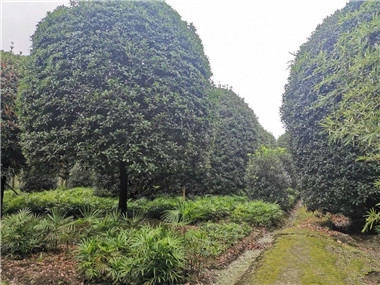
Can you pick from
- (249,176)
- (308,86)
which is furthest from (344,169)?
(249,176)

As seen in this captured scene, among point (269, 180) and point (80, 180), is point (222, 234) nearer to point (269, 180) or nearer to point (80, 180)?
point (269, 180)

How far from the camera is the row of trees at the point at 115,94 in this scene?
6.20m

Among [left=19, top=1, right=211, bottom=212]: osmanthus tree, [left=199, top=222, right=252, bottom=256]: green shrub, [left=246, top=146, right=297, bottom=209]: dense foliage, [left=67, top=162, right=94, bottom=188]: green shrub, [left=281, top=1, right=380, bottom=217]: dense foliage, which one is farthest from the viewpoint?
[left=67, top=162, right=94, bottom=188]: green shrub

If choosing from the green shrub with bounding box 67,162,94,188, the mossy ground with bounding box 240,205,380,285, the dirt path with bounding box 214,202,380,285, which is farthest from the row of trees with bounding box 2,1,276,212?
the green shrub with bounding box 67,162,94,188

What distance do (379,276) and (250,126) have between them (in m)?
12.0

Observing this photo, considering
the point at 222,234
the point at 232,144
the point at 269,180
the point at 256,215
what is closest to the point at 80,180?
the point at 232,144

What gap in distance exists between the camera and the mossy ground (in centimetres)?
426

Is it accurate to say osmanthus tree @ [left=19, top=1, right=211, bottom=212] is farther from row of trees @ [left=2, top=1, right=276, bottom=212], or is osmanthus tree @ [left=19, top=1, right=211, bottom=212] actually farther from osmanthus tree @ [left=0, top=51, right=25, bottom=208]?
osmanthus tree @ [left=0, top=51, right=25, bottom=208]

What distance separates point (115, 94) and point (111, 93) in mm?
101

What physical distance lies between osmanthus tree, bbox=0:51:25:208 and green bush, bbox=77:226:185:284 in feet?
19.7

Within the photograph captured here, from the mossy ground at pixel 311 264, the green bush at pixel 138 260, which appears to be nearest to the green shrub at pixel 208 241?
the green bush at pixel 138 260

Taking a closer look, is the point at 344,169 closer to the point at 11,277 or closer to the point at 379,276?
the point at 379,276

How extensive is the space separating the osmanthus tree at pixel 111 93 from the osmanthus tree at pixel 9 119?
1.92 meters

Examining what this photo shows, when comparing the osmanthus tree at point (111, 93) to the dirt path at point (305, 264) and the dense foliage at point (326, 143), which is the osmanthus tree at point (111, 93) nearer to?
the dirt path at point (305, 264)
